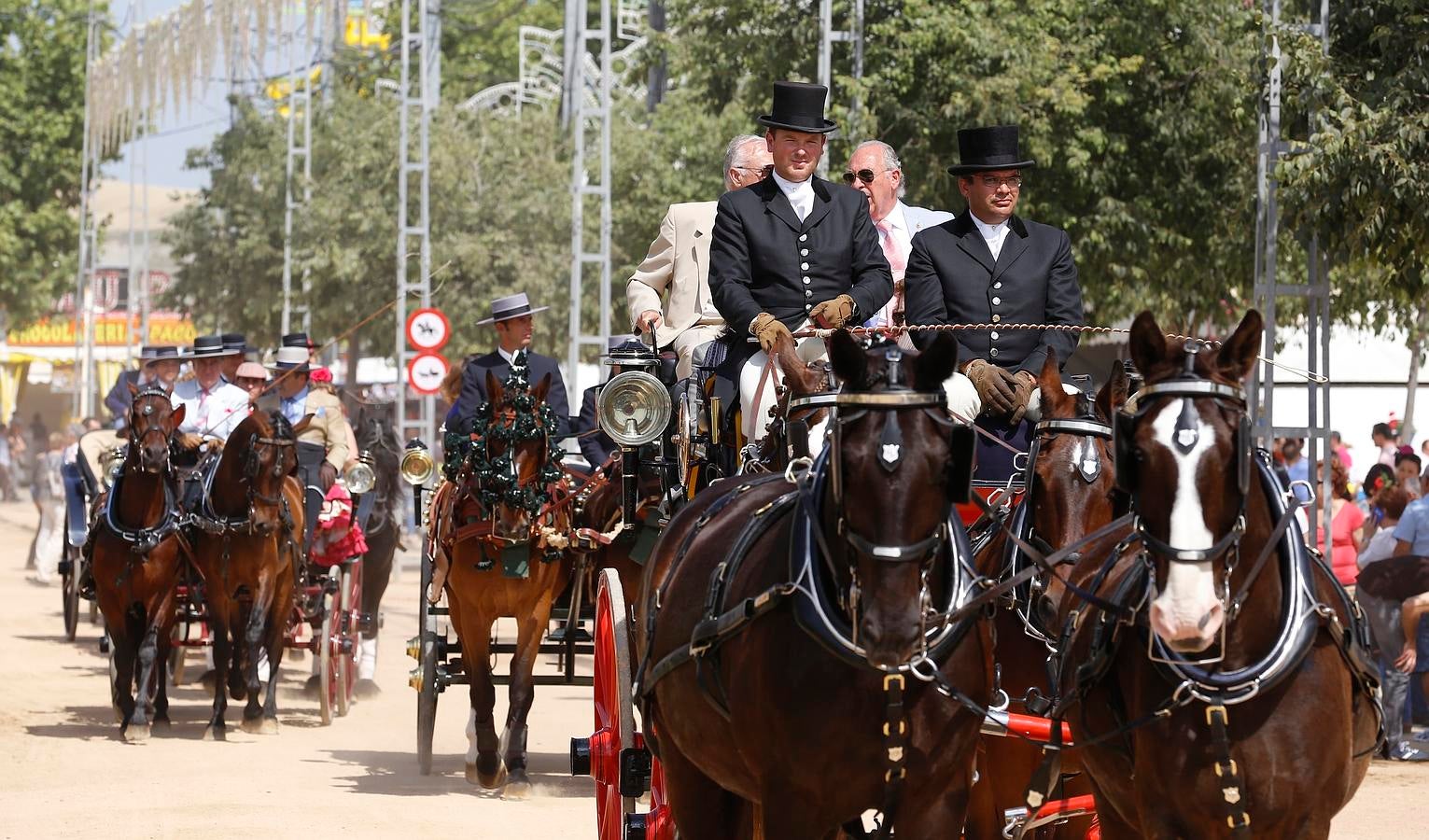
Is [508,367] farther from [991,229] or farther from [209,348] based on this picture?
[991,229]

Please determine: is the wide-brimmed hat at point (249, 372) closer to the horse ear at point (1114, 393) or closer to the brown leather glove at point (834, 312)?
the brown leather glove at point (834, 312)

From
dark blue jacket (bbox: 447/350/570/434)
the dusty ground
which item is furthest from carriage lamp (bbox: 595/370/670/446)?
dark blue jacket (bbox: 447/350/570/434)

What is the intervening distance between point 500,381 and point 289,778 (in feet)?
8.91

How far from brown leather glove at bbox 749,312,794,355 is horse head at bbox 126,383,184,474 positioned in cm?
878

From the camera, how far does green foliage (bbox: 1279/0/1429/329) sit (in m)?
15.1

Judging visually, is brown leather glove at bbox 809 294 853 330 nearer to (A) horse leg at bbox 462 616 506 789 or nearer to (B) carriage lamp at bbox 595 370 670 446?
(B) carriage lamp at bbox 595 370 670 446

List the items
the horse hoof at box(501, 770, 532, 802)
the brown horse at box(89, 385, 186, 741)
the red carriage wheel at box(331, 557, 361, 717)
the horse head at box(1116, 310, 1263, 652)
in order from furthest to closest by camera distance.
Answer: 1. the red carriage wheel at box(331, 557, 361, 717)
2. the brown horse at box(89, 385, 186, 741)
3. the horse hoof at box(501, 770, 532, 802)
4. the horse head at box(1116, 310, 1263, 652)

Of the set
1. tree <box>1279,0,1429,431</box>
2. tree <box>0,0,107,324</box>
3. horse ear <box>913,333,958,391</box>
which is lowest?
horse ear <box>913,333,958,391</box>

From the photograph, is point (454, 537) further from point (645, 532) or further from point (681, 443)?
point (681, 443)

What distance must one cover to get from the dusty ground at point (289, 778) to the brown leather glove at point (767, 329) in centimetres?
400

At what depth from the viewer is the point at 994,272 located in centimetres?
855

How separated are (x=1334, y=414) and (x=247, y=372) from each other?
16.2 metres

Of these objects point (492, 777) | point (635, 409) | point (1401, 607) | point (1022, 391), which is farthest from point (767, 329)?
point (1401, 607)

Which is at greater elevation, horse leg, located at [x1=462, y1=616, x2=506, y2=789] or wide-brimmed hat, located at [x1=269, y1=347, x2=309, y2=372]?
wide-brimmed hat, located at [x1=269, y1=347, x2=309, y2=372]
